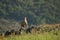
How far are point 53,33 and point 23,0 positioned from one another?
249 ft

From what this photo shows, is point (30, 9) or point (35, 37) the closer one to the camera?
point (35, 37)

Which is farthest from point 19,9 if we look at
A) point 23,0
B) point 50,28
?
point 50,28

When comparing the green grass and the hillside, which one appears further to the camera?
the hillside

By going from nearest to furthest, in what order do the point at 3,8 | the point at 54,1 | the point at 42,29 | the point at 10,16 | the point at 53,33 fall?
1. the point at 53,33
2. the point at 42,29
3. the point at 10,16
4. the point at 3,8
5. the point at 54,1

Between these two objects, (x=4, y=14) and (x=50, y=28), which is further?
(x=4, y=14)

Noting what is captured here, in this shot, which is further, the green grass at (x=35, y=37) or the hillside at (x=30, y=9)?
the hillside at (x=30, y=9)

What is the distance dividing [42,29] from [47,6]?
69552mm

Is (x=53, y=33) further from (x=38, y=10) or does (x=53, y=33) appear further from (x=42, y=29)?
(x=38, y=10)

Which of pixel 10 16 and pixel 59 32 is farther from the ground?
pixel 59 32

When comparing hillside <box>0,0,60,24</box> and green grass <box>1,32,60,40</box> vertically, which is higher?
green grass <box>1,32,60,40</box>

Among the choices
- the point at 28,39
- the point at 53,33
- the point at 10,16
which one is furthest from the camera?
the point at 10,16

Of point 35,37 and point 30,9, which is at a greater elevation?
point 35,37

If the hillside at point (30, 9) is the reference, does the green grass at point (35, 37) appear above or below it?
above

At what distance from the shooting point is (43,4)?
8094 centimetres
